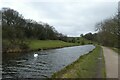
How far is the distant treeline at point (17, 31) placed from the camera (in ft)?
214

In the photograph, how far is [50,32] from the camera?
140750mm

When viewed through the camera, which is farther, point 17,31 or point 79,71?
point 17,31

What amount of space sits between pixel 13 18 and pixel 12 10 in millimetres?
3932

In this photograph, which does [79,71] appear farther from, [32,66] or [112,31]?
[112,31]

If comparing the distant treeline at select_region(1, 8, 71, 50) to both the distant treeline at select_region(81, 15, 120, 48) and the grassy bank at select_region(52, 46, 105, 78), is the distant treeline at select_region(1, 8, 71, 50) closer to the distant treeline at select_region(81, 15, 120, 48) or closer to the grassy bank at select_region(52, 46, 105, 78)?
the distant treeline at select_region(81, 15, 120, 48)

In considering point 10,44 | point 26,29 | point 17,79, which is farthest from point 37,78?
point 26,29

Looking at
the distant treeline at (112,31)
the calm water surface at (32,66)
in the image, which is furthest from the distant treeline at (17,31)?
the distant treeline at (112,31)

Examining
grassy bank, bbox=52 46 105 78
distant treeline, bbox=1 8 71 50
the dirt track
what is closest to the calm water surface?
grassy bank, bbox=52 46 105 78

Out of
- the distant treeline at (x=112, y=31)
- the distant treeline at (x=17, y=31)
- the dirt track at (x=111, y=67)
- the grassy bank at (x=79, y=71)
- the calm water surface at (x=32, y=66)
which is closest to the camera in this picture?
the grassy bank at (x=79, y=71)

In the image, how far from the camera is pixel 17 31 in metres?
73.1

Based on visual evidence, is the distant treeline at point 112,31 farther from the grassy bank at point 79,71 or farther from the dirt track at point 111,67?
the grassy bank at point 79,71

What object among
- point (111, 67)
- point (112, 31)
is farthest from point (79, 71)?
point (112, 31)

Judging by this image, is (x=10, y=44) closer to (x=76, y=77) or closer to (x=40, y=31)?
(x=76, y=77)

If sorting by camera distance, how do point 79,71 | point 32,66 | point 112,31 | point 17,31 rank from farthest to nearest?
point 17,31, point 112,31, point 32,66, point 79,71
